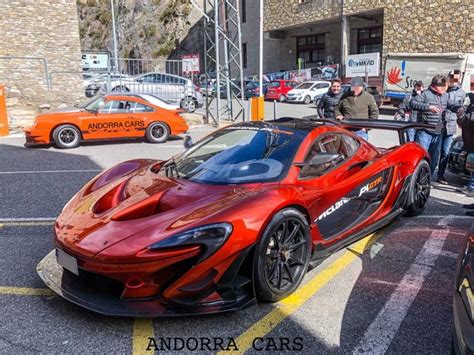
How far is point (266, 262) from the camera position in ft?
9.52

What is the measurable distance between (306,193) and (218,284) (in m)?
1.03

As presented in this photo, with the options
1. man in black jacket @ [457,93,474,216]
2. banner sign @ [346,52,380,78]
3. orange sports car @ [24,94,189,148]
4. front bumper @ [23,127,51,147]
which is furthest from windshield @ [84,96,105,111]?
banner sign @ [346,52,380,78]

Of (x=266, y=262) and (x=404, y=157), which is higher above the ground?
(x=404, y=157)

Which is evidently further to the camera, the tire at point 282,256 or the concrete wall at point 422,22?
the concrete wall at point 422,22

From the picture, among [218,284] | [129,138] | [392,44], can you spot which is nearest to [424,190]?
[218,284]

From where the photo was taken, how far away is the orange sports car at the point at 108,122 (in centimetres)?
977

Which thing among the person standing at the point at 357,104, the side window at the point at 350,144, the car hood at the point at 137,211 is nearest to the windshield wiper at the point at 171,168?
the car hood at the point at 137,211

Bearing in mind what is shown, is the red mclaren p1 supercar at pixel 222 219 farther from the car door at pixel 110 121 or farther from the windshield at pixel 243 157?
the car door at pixel 110 121

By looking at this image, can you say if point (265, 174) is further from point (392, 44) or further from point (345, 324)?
→ point (392, 44)

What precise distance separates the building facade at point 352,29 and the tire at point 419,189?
885 inches

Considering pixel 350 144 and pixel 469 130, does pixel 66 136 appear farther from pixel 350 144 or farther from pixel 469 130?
pixel 469 130

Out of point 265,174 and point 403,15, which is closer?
point 265,174

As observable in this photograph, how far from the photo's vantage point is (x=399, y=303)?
3111 millimetres

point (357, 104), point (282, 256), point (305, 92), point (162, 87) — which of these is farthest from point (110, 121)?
point (305, 92)
